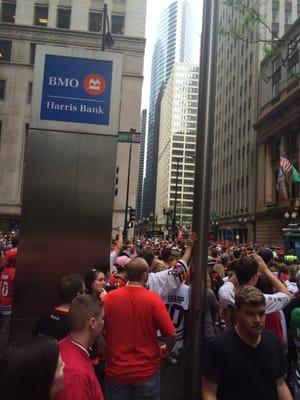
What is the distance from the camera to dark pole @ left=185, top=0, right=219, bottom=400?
14.8 ft

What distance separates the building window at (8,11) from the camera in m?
42.5

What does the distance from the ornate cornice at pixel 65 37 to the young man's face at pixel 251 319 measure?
139 feet

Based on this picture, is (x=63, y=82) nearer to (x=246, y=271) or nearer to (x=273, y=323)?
(x=246, y=271)

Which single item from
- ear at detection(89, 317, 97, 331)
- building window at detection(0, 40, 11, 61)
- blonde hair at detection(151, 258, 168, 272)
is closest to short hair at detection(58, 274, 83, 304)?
ear at detection(89, 317, 97, 331)

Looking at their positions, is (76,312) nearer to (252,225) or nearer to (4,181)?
(4,181)

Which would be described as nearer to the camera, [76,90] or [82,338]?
[82,338]

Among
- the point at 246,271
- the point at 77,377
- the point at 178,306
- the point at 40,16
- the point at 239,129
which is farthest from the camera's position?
the point at 239,129

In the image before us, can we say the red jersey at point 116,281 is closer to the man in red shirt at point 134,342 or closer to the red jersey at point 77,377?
the man in red shirt at point 134,342

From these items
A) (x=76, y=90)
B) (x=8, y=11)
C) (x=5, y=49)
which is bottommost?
(x=76, y=90)

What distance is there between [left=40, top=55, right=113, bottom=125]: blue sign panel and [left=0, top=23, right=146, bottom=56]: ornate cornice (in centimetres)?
3807

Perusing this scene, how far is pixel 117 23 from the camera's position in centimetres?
4303

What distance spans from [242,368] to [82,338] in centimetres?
117

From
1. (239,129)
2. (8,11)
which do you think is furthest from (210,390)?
(239,129)

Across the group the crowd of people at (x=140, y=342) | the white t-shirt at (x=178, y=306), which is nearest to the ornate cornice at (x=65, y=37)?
the white t-shirt at (x=178, y=306)
